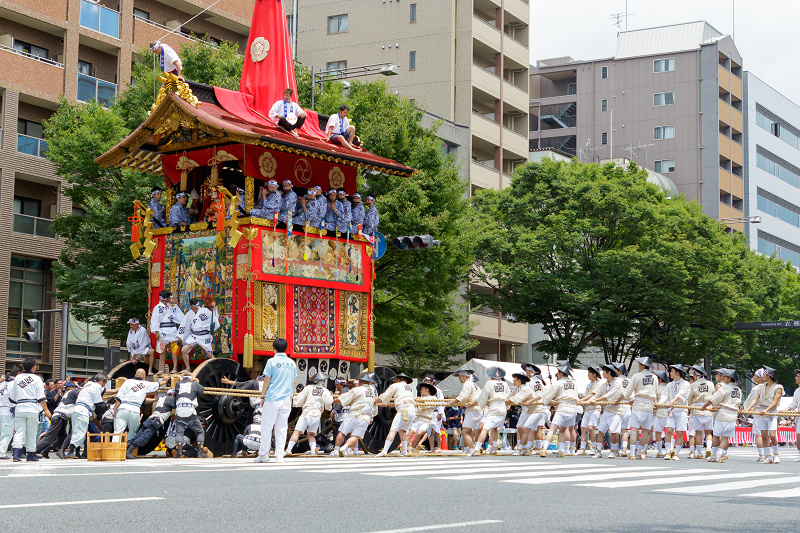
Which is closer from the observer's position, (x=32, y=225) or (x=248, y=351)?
(x=248, y=351)

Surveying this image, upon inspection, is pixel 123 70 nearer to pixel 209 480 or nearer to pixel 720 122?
pixel 209 480

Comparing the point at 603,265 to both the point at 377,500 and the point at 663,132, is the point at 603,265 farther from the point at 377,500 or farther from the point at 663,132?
the point at 663,132

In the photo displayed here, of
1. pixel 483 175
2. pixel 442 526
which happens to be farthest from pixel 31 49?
pixel 442 526

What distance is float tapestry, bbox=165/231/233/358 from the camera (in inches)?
739

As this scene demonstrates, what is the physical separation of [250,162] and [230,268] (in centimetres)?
200

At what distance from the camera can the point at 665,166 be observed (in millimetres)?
74250

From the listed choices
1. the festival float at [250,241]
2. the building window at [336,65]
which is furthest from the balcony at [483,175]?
the festival float at [250,241]

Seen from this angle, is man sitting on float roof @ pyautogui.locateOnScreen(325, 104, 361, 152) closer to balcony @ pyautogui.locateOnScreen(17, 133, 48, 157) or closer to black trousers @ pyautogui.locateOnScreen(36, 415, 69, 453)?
black trousers @ pyautogui.locateOnScreen(36, 415, 69, 453)

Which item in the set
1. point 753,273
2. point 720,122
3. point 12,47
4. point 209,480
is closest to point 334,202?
point 209,480

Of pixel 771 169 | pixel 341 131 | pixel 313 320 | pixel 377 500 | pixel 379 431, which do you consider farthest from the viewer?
pixel 771 169

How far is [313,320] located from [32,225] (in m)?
17.9

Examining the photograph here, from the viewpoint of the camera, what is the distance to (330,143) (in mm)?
20484

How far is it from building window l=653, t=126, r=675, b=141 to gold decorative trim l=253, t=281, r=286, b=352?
60.0m

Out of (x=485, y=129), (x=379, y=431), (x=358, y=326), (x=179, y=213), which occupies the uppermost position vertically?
(x=485, y=129)
